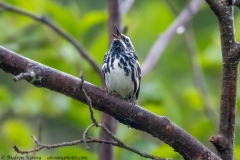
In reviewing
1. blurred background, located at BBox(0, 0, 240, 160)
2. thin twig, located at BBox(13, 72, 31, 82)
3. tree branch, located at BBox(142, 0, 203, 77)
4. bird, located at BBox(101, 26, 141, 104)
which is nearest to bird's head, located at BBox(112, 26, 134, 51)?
bird, located at BBox(101, 26, 141, 104)

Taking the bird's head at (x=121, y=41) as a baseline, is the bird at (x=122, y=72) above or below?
below

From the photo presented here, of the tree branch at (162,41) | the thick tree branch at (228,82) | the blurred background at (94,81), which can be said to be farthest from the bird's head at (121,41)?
the thick tree branch at (228,82)

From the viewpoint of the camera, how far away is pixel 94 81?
592cm

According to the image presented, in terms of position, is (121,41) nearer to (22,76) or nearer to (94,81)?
(94,81)

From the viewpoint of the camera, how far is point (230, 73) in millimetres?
3746

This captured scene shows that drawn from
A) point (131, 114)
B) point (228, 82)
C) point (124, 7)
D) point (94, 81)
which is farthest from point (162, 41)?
point (131, 114)

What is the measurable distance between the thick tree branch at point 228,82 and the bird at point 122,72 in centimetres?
123

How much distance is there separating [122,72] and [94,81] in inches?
34.1

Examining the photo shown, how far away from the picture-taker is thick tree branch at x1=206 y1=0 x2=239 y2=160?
3.66 meters

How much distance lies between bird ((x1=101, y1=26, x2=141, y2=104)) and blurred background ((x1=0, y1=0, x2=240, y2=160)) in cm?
49

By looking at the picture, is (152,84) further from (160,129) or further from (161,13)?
(160,129)

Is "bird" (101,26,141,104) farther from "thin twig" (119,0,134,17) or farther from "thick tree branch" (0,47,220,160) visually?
"thick tree branch" (0,47,220,160)

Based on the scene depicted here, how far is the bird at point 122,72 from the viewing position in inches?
196

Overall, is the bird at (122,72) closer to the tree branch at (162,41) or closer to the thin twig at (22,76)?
the tree branch at (162,41)
